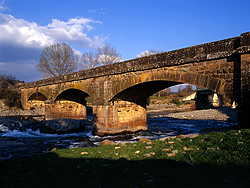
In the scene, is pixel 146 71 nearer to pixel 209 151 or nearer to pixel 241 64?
pixel 241 64

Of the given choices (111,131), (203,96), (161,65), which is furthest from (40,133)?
(203,96)

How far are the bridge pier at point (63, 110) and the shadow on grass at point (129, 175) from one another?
1231 cm

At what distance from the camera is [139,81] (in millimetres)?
8648

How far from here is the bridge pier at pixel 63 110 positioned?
1600cm

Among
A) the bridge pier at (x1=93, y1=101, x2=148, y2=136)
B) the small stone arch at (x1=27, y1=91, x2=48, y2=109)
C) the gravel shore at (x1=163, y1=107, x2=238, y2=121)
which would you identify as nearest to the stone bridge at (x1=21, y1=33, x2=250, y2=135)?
the bridge pier at (x1=93, y1=101, x2=148, y2=136)

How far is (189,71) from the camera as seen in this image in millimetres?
6875

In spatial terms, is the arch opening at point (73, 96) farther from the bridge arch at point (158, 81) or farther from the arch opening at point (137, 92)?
the bridge arch at point (158, 81)

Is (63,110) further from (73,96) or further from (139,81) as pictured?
(139,81)

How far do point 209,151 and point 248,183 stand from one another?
1305 mm

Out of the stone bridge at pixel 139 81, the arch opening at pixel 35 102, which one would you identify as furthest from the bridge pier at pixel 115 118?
the arch opening at pixel 35 102

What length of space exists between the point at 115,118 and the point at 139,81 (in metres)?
3.20

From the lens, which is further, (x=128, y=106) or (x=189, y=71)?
(x=128, y=106)

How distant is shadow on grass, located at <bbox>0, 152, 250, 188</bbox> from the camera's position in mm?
2518

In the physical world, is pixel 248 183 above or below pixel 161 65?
below
